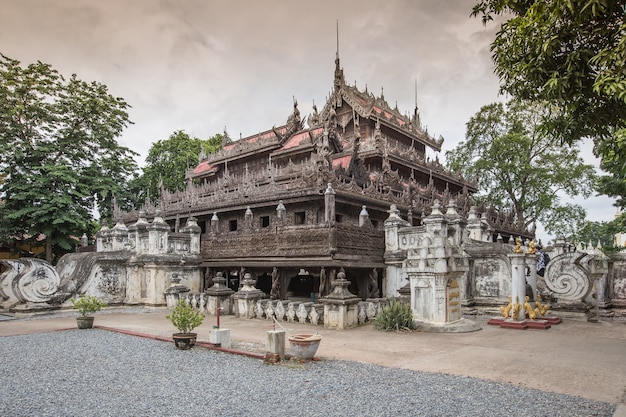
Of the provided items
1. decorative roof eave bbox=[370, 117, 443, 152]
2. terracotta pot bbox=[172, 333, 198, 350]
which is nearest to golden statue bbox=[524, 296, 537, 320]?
terracotta pot bbox=[172, 333, 198, 350]

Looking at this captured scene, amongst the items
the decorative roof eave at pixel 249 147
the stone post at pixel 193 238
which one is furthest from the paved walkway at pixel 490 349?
the decorative roof eave at pixel 249 147

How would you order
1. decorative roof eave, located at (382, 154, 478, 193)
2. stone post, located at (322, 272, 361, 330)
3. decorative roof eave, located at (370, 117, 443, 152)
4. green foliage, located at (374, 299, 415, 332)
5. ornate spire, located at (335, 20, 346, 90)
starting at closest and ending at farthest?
green foliage, located at (374, 299, 415, 332)
stone post, located at (322, 272, 361, 330)
decorative roof eave, located at (382, 154, 478, 193)
decorative roof eave, located at (370, 117, 443, 152)
ornate spire, located at (335, 20, 346, 90)

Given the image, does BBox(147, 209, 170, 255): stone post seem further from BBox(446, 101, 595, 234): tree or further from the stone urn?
BBox(446, 101, 595, 234): tree

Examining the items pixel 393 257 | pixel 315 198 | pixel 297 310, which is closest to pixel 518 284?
pixel 393 257

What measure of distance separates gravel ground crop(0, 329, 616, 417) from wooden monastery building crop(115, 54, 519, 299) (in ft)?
27.0

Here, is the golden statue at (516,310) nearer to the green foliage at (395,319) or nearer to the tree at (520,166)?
the green foliage at (395,319)

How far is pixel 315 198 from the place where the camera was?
65.9ft

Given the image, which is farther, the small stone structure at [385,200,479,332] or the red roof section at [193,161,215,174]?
the red roof section at [193,161,215,174]

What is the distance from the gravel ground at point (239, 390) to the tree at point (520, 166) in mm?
32116

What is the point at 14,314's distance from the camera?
52.1ft

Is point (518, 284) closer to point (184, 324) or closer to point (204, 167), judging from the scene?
point (184, 324)

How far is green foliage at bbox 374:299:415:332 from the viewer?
491 inches

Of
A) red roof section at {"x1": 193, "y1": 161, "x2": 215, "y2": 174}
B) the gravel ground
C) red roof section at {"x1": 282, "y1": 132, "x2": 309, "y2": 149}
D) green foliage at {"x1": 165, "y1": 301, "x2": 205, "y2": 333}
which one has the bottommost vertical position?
the gravel ground

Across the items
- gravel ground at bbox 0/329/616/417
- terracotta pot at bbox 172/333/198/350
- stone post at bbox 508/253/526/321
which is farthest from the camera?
stone post at bbox 508/253/526/321
